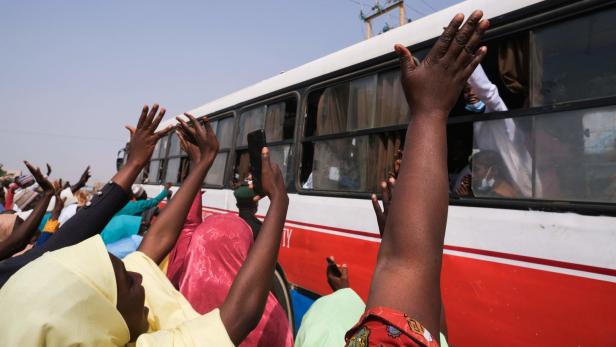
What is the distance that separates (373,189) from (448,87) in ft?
7.72

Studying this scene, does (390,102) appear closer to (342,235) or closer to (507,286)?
(342,235)

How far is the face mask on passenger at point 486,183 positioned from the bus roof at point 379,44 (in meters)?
1.08

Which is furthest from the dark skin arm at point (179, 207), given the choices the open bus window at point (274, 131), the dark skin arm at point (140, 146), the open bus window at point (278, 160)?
the open bus window at point (274, 131)

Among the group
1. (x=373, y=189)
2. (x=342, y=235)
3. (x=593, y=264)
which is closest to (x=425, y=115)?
(x=593, y=264)

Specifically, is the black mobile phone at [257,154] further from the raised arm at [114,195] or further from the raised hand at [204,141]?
the raised arm at [114,195]

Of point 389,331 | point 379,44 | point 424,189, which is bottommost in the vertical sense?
point 389,331

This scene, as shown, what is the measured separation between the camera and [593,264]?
2.00 m

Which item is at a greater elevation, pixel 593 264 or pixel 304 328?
pixel 593 264

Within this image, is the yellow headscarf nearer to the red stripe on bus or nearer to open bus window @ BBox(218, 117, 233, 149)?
the red stripe on bus

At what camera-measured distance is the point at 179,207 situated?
6.56ft

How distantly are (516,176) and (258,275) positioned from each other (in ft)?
6.06

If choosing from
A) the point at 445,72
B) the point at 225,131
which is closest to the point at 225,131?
the point at 225,131

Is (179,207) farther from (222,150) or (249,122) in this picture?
(222,150)

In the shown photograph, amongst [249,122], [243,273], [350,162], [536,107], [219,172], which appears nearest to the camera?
[243,273]
